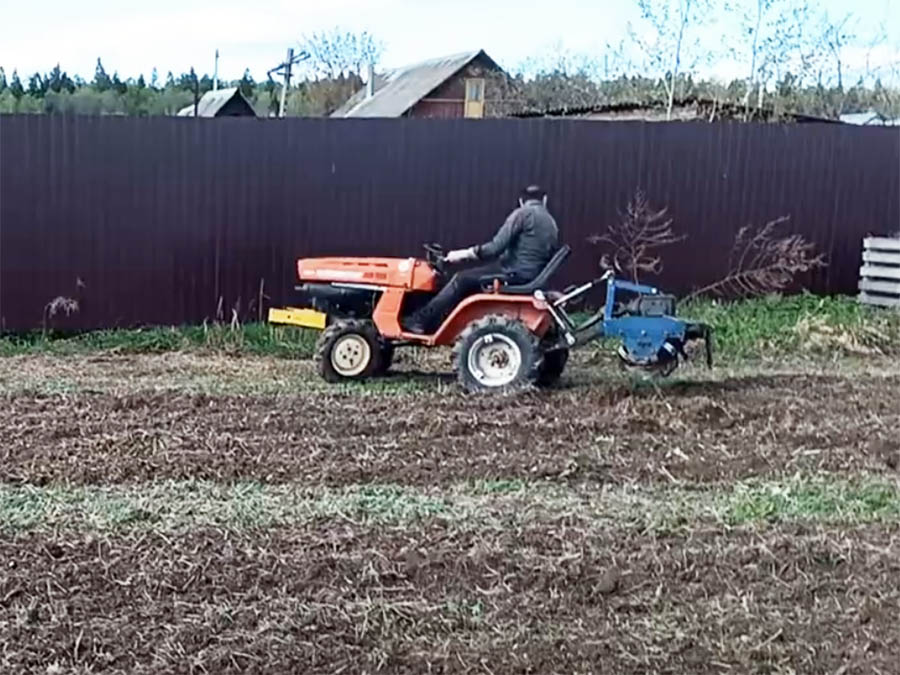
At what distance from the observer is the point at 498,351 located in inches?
299

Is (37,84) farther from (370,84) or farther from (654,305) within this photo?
(654,305)

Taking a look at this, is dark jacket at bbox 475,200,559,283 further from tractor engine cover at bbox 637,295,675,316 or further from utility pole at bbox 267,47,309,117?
utility pole at bbox 267,47,309,117

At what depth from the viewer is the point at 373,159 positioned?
35.8 feet

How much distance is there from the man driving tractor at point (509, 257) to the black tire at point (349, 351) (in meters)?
0.28

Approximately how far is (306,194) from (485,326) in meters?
3.70

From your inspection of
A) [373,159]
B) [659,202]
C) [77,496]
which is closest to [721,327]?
[659,202]

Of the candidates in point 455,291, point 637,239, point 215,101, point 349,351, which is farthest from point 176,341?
point 215,101

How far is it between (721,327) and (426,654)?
7.29 m

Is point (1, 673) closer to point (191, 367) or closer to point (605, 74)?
point (191, 367)

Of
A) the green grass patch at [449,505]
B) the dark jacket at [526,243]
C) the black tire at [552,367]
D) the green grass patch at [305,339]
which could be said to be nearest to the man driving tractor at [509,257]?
the dark jacket at [526,243]

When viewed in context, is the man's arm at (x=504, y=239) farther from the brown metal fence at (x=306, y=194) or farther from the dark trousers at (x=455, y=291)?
the brown metal fence at (x=306, y=194)

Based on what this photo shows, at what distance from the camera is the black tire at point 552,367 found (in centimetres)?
796

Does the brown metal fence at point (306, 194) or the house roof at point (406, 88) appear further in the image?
the house roof at point (406, 88)

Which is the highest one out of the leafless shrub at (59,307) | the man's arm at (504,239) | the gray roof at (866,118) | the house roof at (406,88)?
the house roof at (406,88)
